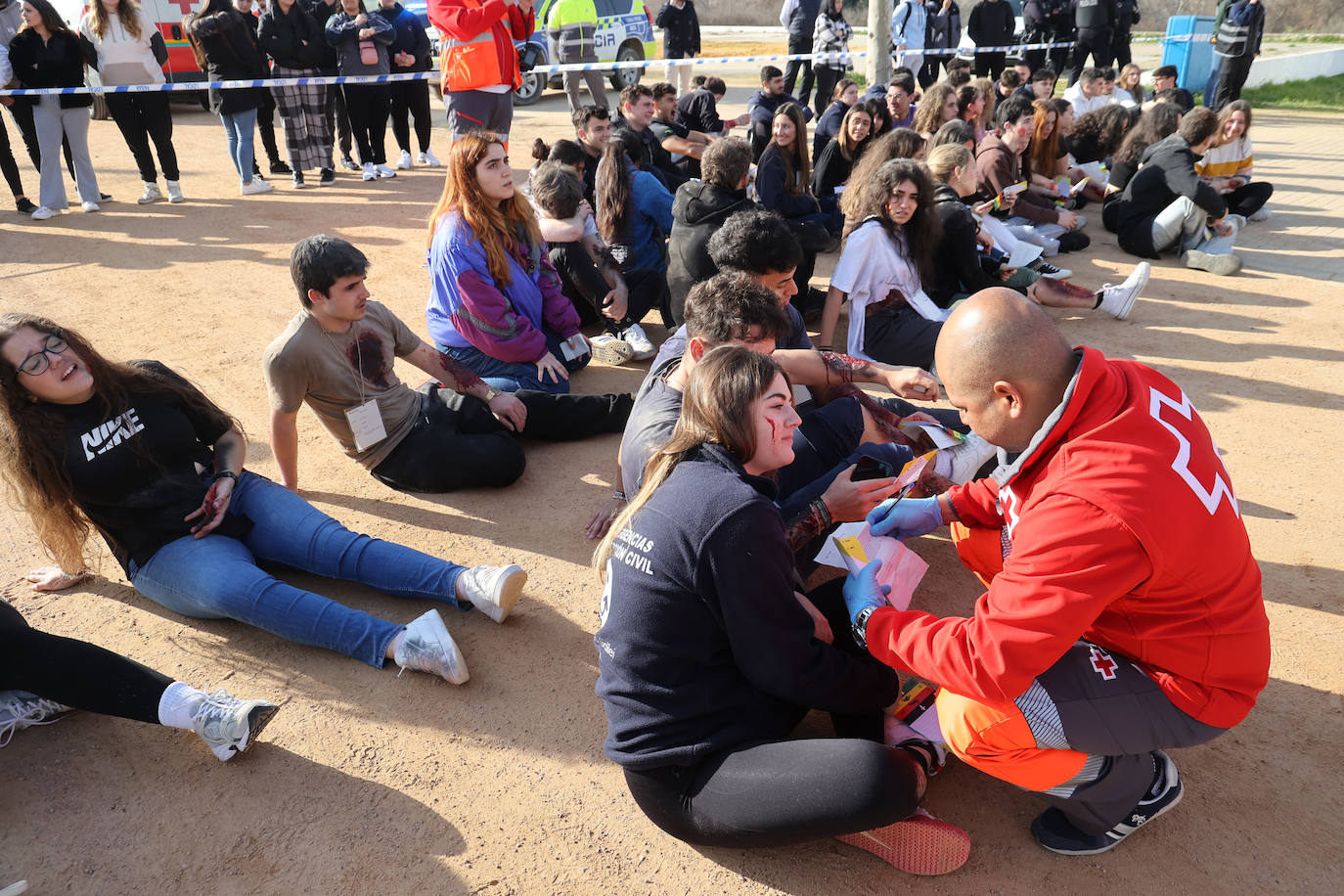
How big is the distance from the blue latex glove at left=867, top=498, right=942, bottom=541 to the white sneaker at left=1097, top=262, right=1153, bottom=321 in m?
3.73

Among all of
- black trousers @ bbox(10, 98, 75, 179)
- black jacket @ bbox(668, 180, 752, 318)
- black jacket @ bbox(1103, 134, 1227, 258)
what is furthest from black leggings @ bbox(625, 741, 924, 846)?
black trousers @ bbox(10, 98, 75, 179)

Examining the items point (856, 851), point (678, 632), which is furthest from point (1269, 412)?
point (678, 632)

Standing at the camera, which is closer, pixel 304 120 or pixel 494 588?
pixel 494 588

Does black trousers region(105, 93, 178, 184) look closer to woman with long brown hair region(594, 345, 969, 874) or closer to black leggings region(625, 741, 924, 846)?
woman with long brown hair region(594, 345, 969, 874)

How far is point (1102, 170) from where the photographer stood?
8836 mm

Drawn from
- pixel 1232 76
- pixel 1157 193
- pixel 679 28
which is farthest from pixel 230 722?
pixel 1232 76

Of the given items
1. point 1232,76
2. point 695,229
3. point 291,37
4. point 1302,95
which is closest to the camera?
point 695,229

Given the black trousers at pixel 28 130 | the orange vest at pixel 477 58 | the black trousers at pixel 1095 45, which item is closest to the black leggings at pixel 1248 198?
the black trousers at pixel 1095 45

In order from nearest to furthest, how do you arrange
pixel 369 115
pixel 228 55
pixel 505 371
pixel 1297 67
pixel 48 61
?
pixel 505 371 < pixel 48 61 < pixel 228 55 < pixel 369 115 < pixel 1297 67

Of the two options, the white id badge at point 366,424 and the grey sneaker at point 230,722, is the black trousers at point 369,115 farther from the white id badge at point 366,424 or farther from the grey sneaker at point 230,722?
the grey sneaker at point 230,722

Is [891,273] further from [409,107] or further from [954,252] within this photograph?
[409,107]

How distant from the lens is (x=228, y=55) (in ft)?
27.3

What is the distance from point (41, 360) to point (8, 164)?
6.51 metres

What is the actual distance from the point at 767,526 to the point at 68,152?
28.8 feet
